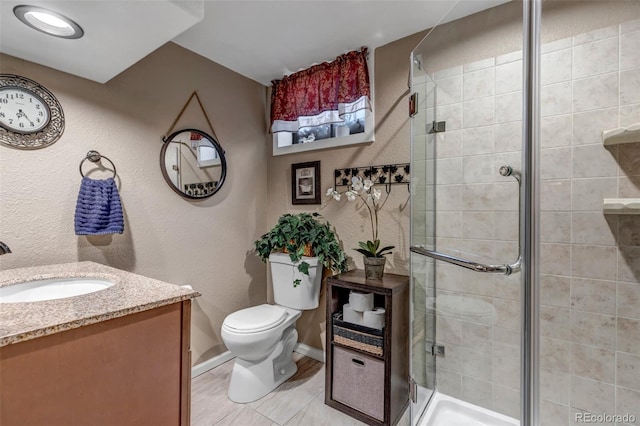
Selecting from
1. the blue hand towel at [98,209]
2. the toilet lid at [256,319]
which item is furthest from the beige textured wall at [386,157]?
the blue hand towel at [98,209]

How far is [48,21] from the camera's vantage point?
1207 millimetres

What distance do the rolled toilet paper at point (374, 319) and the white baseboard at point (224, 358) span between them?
82cm

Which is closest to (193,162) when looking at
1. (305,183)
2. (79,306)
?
(305,183)

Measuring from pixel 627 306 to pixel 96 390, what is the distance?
6.42ft

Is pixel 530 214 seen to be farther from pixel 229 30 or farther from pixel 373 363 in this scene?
pixel 229 30

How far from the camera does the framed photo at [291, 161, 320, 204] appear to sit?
7.75 ft

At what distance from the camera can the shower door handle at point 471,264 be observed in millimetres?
1367

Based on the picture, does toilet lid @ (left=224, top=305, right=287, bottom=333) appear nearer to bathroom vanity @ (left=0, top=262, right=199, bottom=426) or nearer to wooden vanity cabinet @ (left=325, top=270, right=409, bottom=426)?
wooden vanity cabinet @ (left=325, top=270, right=409, bottom=426)

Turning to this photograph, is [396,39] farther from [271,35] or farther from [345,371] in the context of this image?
[345,371]

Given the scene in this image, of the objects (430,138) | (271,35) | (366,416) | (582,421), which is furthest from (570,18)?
(366,416)

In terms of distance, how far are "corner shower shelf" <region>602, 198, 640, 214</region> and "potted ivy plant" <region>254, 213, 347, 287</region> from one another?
4.46ft

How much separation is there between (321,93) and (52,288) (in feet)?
6.28

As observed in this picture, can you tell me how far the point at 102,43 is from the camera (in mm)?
1341

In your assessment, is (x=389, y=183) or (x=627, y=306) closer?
(x=627, y=306)
